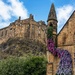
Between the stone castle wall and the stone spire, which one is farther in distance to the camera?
the stone spire

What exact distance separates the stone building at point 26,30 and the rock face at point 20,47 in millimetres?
3284

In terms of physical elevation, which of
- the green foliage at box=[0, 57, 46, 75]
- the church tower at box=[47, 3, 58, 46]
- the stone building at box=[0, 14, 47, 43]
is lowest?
the green foliage at box=[0, 57, 46, 75]

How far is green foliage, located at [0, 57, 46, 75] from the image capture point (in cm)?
4609

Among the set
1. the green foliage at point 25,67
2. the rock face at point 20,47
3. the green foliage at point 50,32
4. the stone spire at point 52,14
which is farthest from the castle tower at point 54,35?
the rock face at point 20,47

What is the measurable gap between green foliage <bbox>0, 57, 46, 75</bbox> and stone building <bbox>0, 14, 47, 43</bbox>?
60.1m

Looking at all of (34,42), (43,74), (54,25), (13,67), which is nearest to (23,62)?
(13,67)

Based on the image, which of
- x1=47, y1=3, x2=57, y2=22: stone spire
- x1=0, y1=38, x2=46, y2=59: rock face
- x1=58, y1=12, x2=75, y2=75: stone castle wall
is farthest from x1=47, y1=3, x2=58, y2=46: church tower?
x1=0, y1=38, x2=46, y2=59: rock face

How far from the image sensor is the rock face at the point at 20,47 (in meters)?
99.6

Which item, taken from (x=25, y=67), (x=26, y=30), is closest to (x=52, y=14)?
(x=25, y=67)

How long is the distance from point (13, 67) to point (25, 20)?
67492 millimetres

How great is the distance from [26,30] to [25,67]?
65679 mm

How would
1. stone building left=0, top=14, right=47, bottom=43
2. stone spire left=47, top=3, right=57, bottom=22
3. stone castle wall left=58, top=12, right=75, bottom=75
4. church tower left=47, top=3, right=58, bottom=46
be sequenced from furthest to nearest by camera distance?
stone building left=0, top=14, right=47, bottom=43, stone spire left=47, top=3, right=57, bottom=22, church tower left=47, top=3, right=58, bottom=46, stone castle wall left=58, top=12, right=75, bottom=75

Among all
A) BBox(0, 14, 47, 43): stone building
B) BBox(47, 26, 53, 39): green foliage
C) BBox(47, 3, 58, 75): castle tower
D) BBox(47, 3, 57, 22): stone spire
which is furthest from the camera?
BBox(0, 14, 47, 43): stone building

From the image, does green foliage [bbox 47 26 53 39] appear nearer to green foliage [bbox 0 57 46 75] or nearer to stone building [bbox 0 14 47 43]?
green foliage [bbox 0 57 46 75]
